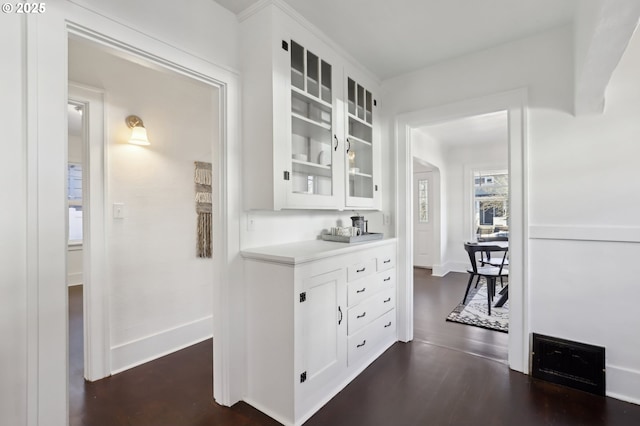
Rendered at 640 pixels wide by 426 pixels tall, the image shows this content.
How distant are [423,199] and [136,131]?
548cm

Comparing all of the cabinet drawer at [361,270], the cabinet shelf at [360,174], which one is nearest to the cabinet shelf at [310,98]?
the cabinet shelf at [360,174]

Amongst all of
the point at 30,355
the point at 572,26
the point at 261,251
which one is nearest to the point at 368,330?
the point at 261,251

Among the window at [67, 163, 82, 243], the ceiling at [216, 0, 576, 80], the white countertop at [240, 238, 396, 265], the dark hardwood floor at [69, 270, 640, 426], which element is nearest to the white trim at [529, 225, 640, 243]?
the dark hardwood floor at [69, 270, 640, 426]

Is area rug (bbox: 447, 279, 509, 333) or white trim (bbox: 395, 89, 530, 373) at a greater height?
white trim (bbox: 395, 89, 530, 373)

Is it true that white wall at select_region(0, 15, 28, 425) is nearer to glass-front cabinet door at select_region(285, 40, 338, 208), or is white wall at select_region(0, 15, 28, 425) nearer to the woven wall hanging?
glass-front cabinet door at select_region(285, 40, 338, 208)

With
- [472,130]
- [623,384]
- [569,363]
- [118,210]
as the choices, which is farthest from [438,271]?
[118,210]

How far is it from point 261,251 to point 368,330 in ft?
3.79

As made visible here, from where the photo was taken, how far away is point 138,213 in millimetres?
2482

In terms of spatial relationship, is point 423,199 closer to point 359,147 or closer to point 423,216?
point 423,216

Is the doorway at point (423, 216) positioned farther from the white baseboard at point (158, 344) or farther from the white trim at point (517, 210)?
the white baseboard at point (158, 344)

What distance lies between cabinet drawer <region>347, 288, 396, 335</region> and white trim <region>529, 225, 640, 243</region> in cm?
125

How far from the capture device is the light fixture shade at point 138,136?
7.82ft

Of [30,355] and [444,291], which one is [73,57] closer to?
[30,355]

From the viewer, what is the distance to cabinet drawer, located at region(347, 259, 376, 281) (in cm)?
224
